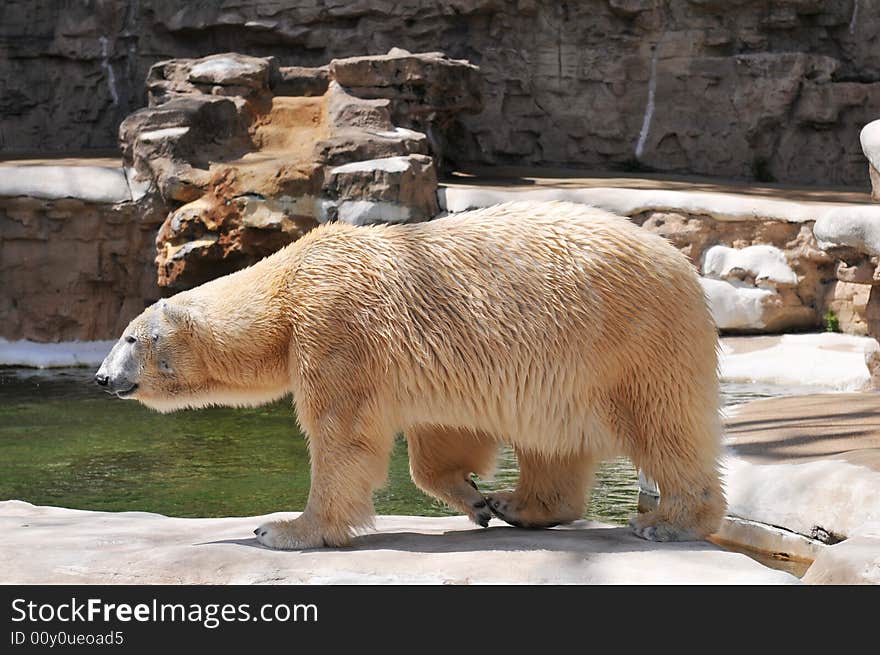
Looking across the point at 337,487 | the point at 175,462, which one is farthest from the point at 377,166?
the point at 337,487

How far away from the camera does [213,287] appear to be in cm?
436

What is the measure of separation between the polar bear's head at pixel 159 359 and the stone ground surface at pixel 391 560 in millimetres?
537

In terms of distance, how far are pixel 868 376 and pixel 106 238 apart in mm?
7603

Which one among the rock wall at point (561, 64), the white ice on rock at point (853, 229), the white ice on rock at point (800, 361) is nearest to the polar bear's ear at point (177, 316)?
the white ice on rock at point (853, 229)

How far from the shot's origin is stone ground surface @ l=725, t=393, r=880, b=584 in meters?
3.83

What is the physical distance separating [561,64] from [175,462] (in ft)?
36.5

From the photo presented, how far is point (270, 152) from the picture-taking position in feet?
41.3

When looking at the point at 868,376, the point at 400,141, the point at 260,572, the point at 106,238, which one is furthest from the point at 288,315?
the point at 106,238

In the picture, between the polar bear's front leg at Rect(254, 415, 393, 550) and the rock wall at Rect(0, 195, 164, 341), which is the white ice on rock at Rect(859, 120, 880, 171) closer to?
the polar bear's front leg at Rect(254, 415, 393, 550)

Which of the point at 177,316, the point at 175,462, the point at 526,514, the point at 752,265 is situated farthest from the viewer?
the point at 752,265

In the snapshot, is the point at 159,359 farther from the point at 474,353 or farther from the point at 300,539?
the point at 474,353

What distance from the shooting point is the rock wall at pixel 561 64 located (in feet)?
54.3

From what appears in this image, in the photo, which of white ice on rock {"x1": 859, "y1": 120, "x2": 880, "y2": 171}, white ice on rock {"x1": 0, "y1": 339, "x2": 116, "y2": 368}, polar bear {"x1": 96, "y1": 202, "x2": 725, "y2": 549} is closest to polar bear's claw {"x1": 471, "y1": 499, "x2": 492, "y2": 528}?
polar bear {"x1": 96, "y1": 202, "x2": 725, "y2": 549}

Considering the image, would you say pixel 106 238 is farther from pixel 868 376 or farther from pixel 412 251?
pixel 412 251
